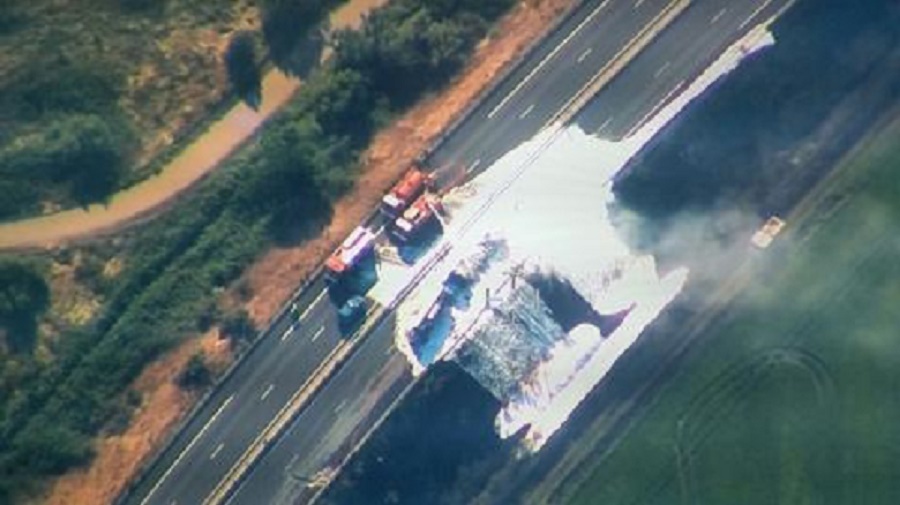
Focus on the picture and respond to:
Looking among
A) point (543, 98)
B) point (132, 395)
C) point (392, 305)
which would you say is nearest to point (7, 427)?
point (132, 395)

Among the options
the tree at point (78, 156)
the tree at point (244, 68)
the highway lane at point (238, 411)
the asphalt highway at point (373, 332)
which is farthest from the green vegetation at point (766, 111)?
the tree at point (78, 156)

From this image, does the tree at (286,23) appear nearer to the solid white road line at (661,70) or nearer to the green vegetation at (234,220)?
the green vegetation at (234,220)

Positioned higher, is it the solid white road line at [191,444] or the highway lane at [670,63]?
the solid white road line at [191,444]

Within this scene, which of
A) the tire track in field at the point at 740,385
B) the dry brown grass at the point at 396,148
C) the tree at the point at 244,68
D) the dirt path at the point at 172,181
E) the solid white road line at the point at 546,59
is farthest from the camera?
the tree at the point at 244,68

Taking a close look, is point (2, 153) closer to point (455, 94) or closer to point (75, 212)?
point (75, 212)

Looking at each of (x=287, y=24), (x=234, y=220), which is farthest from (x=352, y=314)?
→ (x=287, y=24)

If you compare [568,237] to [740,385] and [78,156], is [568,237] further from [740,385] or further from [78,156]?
[78,156]
